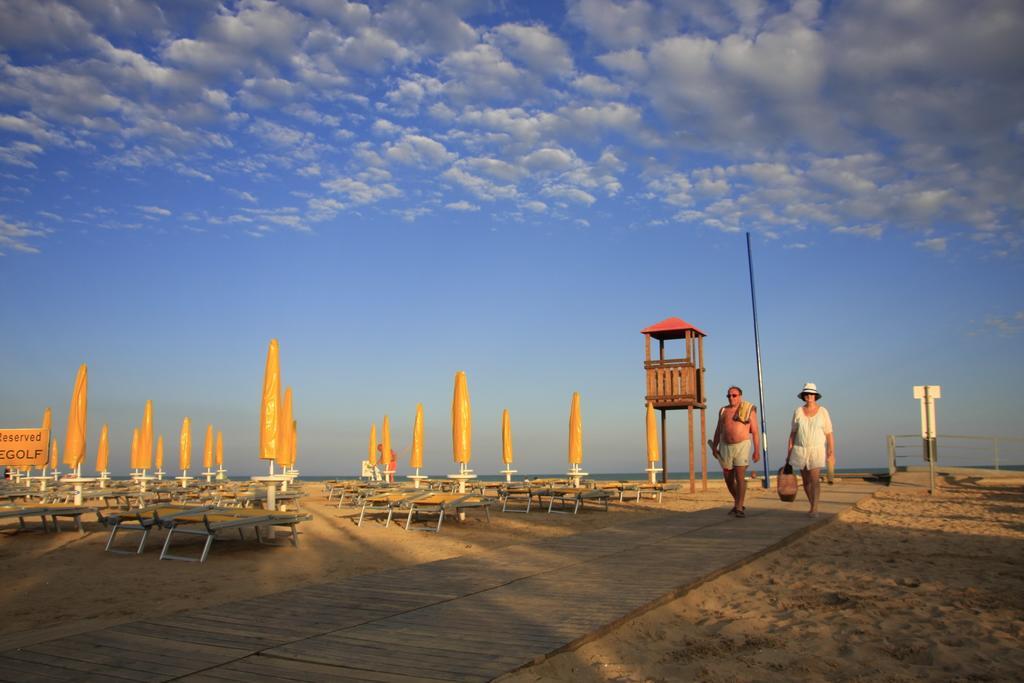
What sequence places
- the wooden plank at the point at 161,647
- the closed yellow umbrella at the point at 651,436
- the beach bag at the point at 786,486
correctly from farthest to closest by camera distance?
the closed yellow umbrella at the point at 651,436
the beach bag at the point at 786,486
the wooden plank at the point at 161,647

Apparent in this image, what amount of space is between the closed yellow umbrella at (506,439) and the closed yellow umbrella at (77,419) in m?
8.52

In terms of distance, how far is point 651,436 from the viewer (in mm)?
19375

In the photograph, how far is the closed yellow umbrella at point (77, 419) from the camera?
1347cm

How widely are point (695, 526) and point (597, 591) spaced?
420cm

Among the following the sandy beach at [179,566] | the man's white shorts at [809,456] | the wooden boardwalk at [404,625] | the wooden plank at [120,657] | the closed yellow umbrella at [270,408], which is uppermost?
the closed yellow umbrella at [270,408]

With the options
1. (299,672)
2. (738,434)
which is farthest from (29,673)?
(738,434)

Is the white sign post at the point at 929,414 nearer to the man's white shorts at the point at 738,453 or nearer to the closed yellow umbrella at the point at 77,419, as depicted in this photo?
the man's white shorts at the point at 738,453

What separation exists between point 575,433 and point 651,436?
3.15m

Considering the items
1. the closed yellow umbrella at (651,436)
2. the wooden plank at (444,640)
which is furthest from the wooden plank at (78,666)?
the closed yellow umbrella at (651,436)

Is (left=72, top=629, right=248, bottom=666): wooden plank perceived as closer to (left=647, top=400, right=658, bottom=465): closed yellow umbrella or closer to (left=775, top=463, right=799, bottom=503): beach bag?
(left=775, top=463, right=799, bottom=503): beach bag

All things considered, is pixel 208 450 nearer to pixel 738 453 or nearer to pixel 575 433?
pixel 575 433

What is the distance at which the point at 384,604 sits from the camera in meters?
Answer: 4.77

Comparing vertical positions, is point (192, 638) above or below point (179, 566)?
above

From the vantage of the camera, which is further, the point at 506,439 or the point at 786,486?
the point at 506,439
